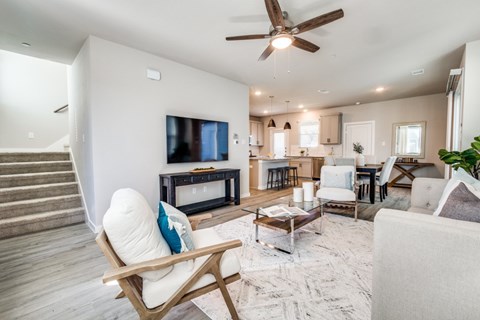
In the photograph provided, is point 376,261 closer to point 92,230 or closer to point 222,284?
point 222,284

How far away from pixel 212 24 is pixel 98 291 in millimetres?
3077

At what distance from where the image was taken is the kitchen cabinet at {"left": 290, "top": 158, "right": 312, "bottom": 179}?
828cm

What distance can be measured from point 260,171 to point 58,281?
16.4 feet

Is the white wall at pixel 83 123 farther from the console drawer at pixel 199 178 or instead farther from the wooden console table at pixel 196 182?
the console drawer at pixel 199 178

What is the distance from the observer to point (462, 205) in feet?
4.20

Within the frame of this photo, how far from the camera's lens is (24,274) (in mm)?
2113

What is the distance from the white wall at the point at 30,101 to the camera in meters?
4.50

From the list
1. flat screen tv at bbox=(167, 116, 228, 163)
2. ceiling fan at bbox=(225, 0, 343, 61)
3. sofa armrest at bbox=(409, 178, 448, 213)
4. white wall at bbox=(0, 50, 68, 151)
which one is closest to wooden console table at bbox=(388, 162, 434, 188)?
sofa armrest at bbox=(409, 178, 448, 213)

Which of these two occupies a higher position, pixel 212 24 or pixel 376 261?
pixel 212 24

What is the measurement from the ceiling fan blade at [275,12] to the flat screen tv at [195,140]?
2.33 m

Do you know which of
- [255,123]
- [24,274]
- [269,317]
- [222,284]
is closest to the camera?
[222,284]

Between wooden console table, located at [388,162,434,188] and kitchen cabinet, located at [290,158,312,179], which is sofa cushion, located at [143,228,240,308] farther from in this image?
kitchen cabinet, located at [290,158,312,179]

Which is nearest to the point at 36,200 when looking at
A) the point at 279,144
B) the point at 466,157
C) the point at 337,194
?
the point at 337,194

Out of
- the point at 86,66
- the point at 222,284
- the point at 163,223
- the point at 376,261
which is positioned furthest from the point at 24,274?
the point at 376,261
